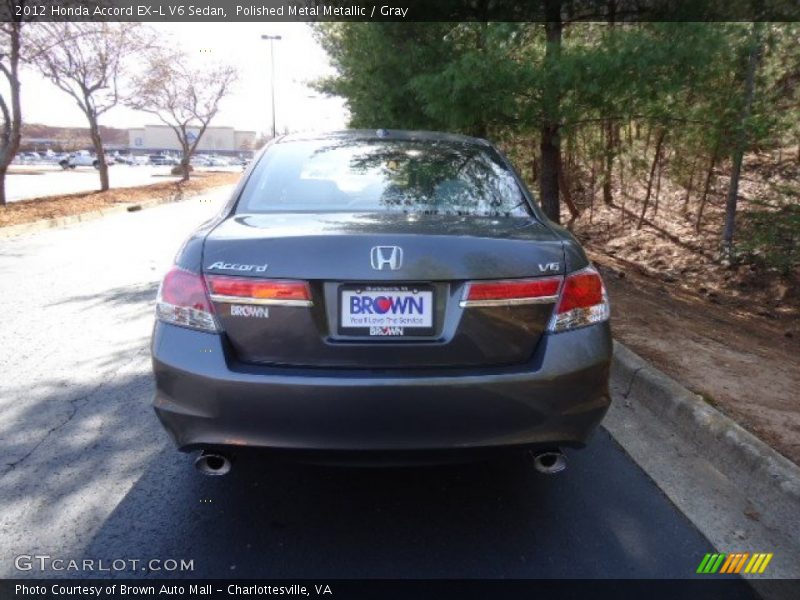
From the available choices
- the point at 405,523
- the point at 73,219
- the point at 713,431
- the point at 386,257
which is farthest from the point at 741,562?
the point at 73,219

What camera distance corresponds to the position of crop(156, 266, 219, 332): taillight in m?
2.33

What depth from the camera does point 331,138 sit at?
360 cm

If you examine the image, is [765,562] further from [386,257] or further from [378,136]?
[378,136]

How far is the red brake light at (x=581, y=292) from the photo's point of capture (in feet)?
7.93

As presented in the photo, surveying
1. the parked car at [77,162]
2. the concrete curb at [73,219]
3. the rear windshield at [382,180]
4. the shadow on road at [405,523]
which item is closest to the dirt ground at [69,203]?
the concrete curb at [73,219]

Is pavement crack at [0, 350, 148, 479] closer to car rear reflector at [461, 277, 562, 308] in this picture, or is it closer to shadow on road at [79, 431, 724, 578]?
shadow on road at [79, 431, 724, 578]

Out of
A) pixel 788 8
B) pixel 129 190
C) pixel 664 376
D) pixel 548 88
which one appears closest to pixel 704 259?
pixel 788 8

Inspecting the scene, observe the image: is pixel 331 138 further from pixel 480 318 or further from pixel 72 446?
pixel 72 446

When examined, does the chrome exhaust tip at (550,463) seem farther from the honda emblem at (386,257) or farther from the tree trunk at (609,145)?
the tree trunk at (609,145)

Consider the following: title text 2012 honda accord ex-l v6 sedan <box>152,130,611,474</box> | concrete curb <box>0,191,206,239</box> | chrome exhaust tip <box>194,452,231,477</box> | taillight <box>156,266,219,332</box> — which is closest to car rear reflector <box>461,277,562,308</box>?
title text 2012 honda accord ex-l v6 sedan <box>152,130,611,474</box>

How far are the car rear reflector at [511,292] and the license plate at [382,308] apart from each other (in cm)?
16

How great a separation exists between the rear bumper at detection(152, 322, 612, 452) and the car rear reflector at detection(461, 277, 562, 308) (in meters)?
0.17

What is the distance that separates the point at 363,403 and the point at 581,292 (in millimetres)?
975

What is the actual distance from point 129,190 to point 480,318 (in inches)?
1050
